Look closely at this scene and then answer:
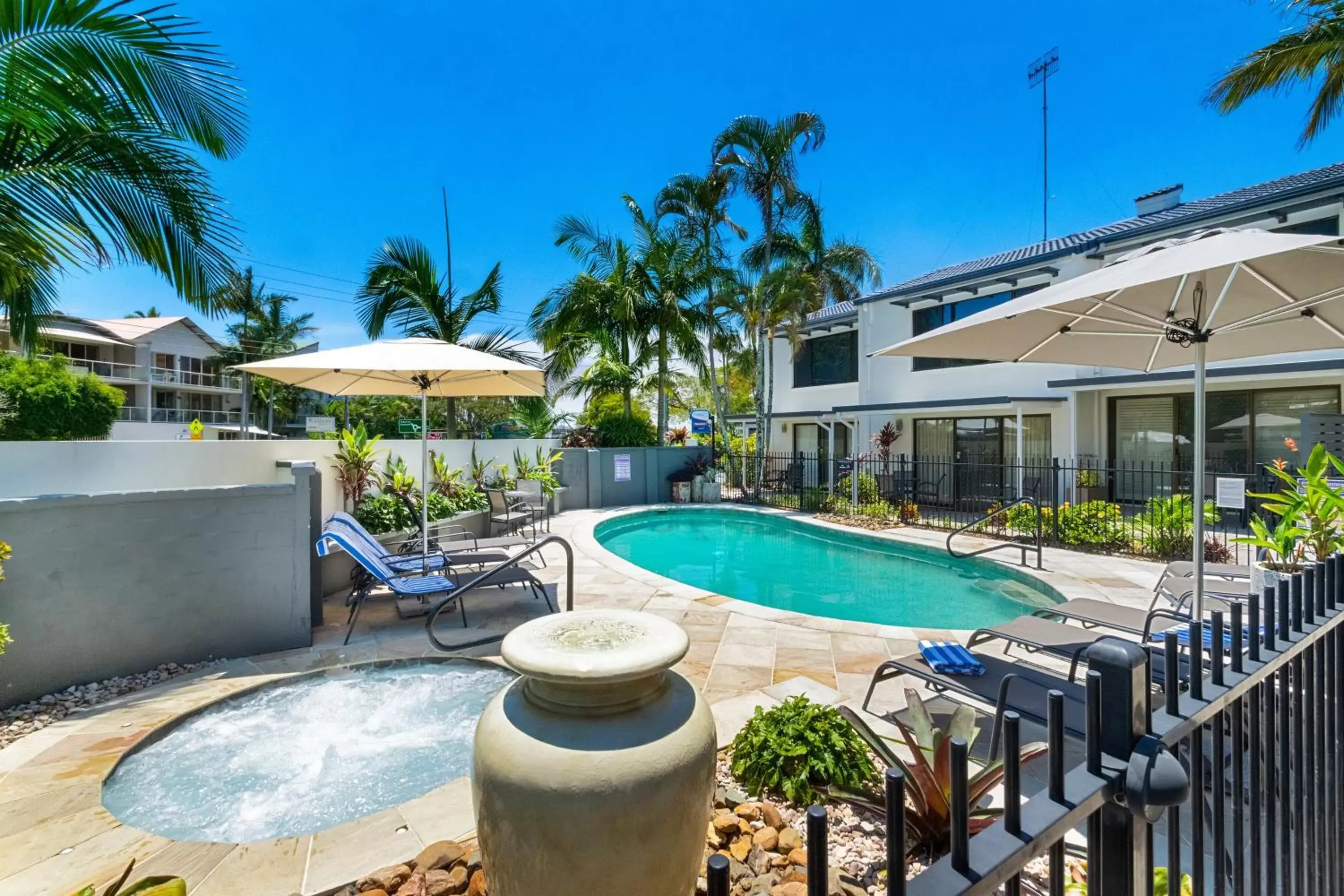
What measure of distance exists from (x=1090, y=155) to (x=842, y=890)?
22.6 metres

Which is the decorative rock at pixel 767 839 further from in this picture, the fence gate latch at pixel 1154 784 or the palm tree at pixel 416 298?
the palm tree at pixel 416 298

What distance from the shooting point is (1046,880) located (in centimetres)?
236

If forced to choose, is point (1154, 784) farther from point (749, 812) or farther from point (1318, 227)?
point (1318, 227)

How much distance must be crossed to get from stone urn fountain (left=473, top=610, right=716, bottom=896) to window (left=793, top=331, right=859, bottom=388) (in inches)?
691

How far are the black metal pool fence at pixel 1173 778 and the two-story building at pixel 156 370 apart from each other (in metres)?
36.7

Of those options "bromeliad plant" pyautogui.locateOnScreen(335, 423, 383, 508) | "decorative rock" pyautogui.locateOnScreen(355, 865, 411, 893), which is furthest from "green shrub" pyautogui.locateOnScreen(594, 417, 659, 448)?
"decorative rock" pyautogui.locateOnScreen(355, 865, 411, 893)

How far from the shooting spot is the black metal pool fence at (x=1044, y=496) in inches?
341

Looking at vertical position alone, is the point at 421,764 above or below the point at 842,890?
below

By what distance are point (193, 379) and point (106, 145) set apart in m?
47.5

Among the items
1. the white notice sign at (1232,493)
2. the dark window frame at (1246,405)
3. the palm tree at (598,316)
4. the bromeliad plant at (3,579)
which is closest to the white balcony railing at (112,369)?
the palm tree at (598,316)

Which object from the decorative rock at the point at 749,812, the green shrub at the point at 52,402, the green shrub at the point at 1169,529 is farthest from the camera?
the green shrub at the point at 52,402

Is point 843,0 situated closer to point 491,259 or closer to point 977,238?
point 491,259

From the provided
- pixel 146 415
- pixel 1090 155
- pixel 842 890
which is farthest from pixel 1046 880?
pixel 146 415

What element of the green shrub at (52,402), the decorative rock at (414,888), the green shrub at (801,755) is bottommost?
the decorative rock at (414,888)
